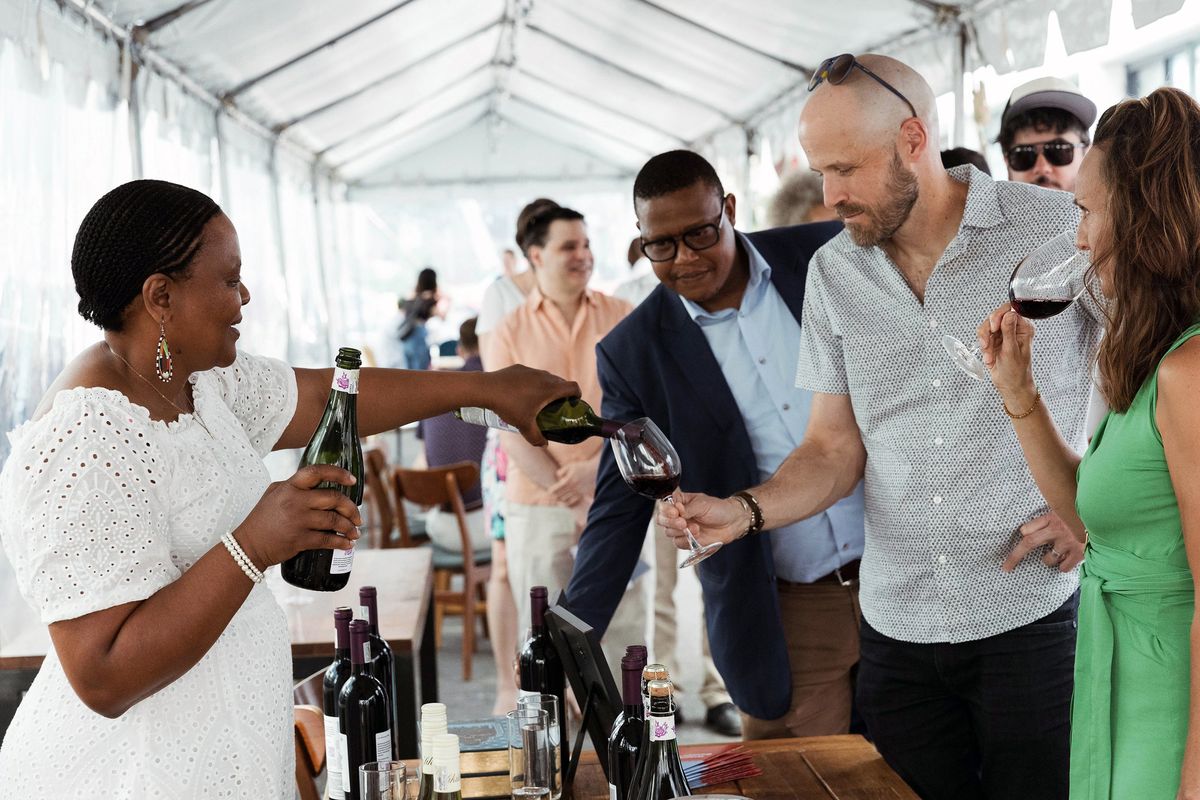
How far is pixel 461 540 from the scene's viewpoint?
501 cm

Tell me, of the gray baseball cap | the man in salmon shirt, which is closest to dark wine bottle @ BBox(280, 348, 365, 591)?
the man in salmon shirt

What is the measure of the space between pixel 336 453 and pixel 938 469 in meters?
0.97

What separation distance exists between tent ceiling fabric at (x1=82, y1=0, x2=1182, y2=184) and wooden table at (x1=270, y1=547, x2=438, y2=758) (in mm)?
1831

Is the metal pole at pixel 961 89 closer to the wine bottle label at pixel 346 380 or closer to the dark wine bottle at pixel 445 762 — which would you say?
the wine bottle label at pixel 346 380

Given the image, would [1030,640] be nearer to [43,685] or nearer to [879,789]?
[879,789]

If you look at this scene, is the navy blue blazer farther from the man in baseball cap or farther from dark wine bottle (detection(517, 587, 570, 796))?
the man in baseball cap

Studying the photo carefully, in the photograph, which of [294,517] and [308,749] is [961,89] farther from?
[294,517]

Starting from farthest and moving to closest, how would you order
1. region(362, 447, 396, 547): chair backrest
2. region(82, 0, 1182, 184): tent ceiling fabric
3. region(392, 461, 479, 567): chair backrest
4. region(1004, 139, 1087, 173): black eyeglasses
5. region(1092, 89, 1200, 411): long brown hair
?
region(362, 447, 396, 547): chair backrest < region(392, 461, 479, 567): chair backrest < region(82, 0, 1182, 184): tent ceiling fabric < region(1004, 139, 1087, 173): black eyeglasses < region(1092, 89, 1200, 411): long brown hair

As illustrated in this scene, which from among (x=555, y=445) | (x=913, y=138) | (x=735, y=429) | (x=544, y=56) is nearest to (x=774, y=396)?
(x=735, y=429)

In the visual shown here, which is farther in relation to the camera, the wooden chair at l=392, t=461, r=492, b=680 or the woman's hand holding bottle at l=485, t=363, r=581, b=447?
the wooden chair at l=392, t=461, r=492, b=680

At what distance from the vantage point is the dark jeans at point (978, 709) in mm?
1841

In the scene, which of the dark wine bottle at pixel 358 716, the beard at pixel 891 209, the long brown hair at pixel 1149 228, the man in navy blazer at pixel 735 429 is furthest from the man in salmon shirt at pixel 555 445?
the long brown hair at pixel 1149 228

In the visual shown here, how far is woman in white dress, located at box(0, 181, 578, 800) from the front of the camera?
1245 millimetres

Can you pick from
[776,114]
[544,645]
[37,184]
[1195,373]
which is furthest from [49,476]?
[776,114]
